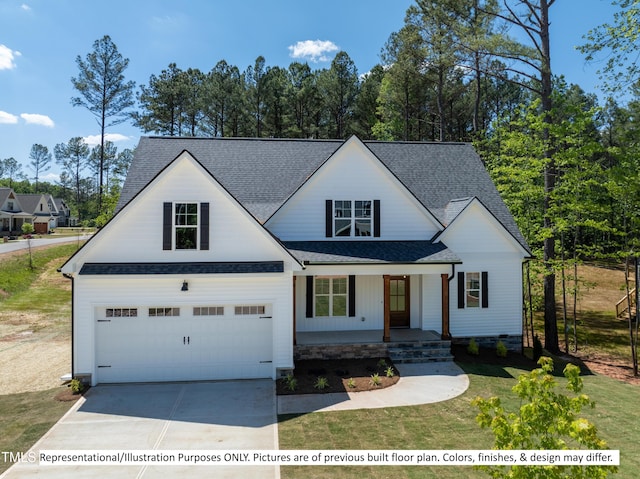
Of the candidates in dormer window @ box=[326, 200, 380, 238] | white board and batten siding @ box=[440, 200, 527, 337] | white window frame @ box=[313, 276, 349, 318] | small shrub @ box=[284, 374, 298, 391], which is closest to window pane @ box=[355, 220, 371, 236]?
dormer window @ box=[326, 200, 380, 238]

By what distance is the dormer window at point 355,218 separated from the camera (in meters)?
15.9

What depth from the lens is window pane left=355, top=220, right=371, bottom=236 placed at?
1591 centimetres

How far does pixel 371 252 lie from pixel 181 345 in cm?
731

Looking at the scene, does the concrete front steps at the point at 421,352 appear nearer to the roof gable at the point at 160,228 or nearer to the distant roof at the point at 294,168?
the roof gable at the point at 160,228

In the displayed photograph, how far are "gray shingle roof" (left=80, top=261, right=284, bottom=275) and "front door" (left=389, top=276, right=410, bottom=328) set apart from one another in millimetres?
5924

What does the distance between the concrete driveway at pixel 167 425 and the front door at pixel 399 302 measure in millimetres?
6405

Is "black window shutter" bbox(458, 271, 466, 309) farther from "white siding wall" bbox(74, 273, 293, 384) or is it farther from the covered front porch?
"white siding wall" bbox(74, 273, 293, 384)

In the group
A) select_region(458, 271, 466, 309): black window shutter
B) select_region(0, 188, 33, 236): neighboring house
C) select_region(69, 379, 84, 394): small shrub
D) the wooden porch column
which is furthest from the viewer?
select_region(0, 188, 33, 236): neighboring house

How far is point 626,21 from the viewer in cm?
1398

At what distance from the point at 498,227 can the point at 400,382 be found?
785cm

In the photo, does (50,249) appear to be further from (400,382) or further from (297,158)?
(400,382)

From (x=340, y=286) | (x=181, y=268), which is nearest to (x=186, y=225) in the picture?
(x=181, y=268)

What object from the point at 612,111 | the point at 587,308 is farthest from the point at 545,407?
the point at 612,111

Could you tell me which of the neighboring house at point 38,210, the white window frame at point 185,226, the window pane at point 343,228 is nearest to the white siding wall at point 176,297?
the white window frame at point 185,226
